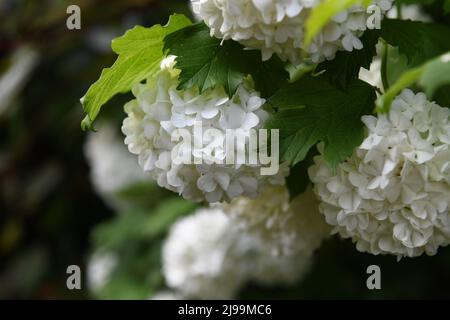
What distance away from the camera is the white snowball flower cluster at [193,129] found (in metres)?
1.12

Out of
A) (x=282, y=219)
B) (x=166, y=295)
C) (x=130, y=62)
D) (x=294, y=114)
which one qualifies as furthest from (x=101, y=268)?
(x=294, y=114)

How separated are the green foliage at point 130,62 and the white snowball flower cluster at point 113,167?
4.97 feet

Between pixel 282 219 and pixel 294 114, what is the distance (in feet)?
1.36

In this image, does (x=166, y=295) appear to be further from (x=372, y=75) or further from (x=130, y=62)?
(x=130, y=62)

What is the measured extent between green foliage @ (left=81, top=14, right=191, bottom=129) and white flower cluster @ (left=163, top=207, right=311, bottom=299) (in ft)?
3.16

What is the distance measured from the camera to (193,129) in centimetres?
112

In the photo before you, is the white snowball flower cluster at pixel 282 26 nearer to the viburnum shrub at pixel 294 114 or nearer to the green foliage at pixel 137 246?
the viburnum shrub at pixel 294 114

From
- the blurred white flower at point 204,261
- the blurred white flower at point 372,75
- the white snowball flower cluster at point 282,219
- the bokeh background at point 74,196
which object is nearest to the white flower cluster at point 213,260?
the blurred white flower at point 204,261

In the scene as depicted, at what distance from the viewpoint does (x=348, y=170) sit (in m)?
1.12

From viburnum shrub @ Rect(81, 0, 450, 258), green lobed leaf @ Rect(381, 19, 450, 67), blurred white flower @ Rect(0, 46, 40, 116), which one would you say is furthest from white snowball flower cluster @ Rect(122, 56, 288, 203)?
blurred white flower @ Rect(0, 46, 40, 116)

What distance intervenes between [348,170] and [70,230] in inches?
102

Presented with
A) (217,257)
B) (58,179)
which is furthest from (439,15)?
(58,179)
